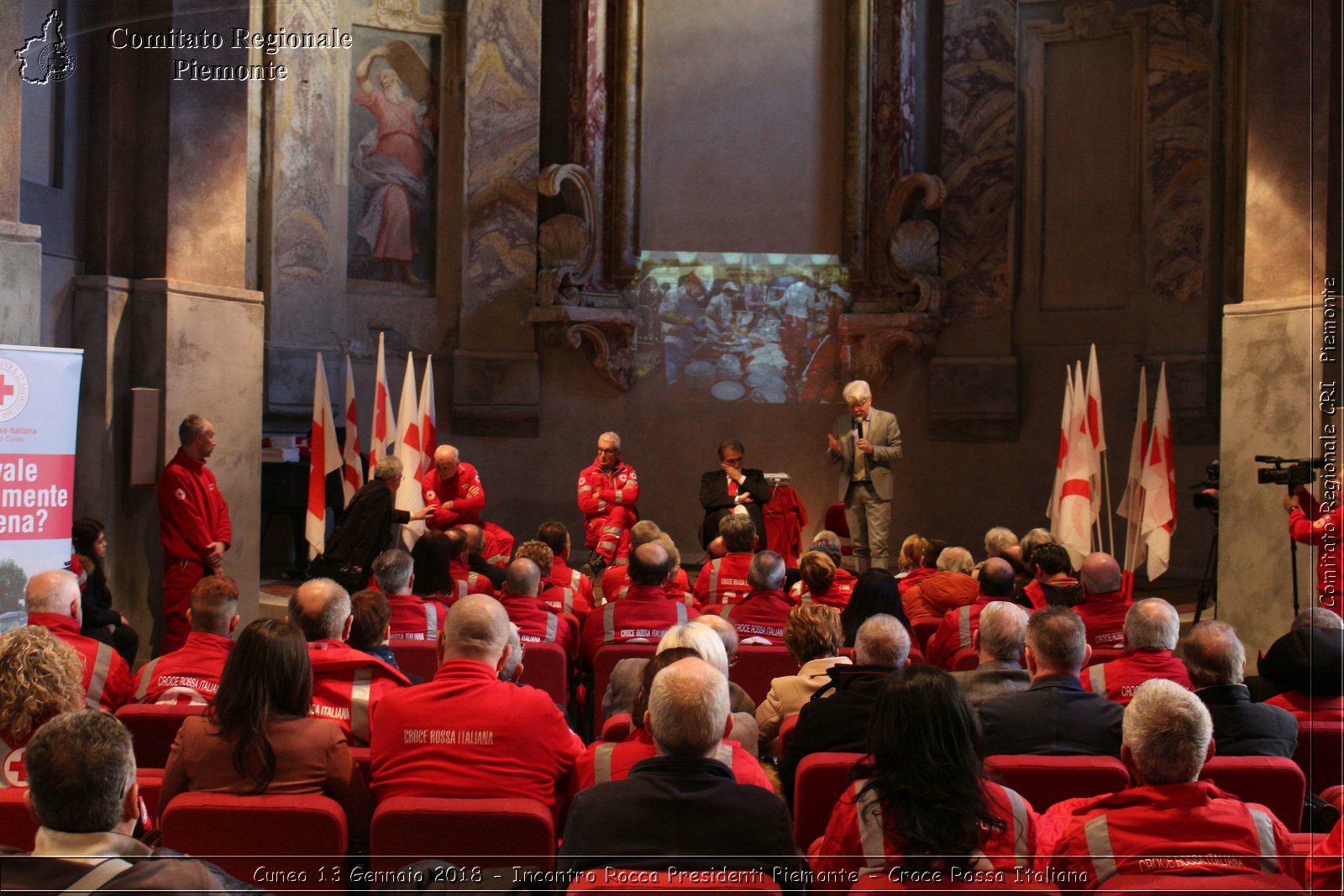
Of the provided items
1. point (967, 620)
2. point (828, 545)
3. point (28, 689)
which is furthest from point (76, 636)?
point (828, 545)

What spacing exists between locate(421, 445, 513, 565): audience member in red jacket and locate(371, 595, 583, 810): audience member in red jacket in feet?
16.7

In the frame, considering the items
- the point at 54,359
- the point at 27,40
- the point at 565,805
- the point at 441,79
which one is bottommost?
the point at 565,805

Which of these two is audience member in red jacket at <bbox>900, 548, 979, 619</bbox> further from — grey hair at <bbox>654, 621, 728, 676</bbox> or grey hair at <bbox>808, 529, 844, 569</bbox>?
grey hair at <bbox>654, 621, 728, 676</bbox>

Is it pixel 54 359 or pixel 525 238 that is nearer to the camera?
pixel 54 359

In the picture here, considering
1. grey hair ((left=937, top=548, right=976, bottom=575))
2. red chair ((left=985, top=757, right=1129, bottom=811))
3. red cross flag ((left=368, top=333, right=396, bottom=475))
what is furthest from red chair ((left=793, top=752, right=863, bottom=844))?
red cross flag ((left=368, top=333, right=396, bottom=475))

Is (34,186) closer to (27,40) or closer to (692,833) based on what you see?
(27,40)

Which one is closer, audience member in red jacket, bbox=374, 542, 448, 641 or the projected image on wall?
audience member in red jacket, bbox=374, 542, 448, 641

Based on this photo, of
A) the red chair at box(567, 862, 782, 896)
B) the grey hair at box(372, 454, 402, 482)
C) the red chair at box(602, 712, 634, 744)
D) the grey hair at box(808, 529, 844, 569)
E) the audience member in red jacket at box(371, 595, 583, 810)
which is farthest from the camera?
the grey hair at box(372, 454, 402, 482)

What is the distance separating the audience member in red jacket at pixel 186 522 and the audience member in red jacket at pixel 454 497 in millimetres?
1489

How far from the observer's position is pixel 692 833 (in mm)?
2533

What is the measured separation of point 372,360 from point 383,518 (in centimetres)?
423

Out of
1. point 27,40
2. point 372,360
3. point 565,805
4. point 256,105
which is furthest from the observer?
point 372,360

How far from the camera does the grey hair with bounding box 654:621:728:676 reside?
3531 mm

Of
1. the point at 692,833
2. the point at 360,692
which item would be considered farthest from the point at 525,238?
the point at 692,833
